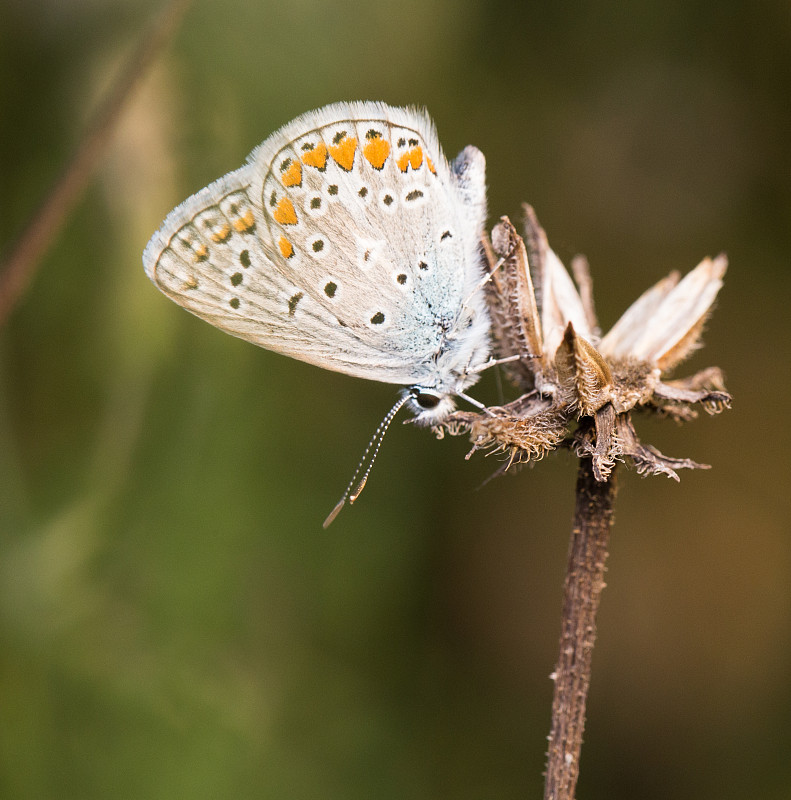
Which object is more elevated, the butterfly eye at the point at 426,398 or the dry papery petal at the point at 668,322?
the dry papery petal at the point at 668,322

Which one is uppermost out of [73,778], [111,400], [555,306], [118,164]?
[118,164]

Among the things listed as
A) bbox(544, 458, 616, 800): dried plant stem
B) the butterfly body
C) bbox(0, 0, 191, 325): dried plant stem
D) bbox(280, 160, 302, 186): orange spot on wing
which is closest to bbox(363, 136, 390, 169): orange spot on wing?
the butterfly body

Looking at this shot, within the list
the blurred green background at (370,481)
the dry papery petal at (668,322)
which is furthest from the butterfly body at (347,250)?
the blurred green background at (370,481)

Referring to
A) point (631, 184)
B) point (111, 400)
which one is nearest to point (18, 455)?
point (111, 400)

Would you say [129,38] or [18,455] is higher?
[129,38]

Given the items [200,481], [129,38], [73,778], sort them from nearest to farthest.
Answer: [73,778] → [129,38] → [200,481]

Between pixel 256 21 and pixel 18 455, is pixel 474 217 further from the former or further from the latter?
pixel 18 455

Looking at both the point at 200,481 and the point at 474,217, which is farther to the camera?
the point at 200,481

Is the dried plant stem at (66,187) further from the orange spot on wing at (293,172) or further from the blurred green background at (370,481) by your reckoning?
the blurred green background at (370,481)
